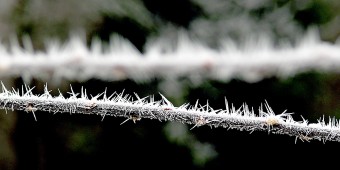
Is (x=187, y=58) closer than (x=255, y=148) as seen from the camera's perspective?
Yes

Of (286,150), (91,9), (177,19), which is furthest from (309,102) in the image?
(91,9)

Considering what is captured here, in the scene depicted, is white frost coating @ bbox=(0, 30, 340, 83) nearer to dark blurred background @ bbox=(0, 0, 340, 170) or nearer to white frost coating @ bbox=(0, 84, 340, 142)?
white frost coating @ bbox=(0, 84, 340, 142)

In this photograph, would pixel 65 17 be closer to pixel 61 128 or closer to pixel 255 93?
pixel 61 128

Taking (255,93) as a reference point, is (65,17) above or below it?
above

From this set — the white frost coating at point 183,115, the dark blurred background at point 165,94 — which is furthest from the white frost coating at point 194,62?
the dark blurred background at point 165,94

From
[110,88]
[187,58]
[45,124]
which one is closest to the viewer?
[187,58]

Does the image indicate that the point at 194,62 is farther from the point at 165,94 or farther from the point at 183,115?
the point at 165,94

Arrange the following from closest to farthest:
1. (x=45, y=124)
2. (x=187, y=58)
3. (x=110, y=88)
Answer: (x=187, y=58), (x=110, y=88), (x=45, y=124)
